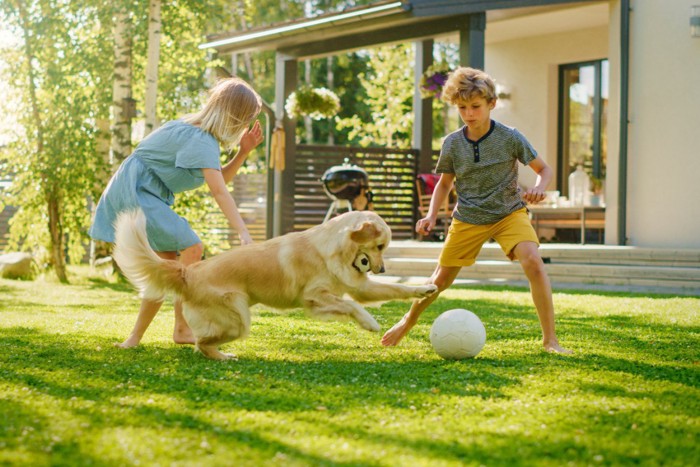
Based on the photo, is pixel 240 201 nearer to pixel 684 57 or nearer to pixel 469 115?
pixel 684 57

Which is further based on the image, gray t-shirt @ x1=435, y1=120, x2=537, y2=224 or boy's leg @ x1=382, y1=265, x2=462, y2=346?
boy's leg @ x1=382, y1=265, x2=462, y2=346

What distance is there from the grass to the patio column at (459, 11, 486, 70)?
643 centimetres

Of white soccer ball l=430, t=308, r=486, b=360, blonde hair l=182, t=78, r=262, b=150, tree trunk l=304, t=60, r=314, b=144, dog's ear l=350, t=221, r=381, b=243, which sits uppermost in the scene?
tree trunk l=304, t=60, r=314, b=144

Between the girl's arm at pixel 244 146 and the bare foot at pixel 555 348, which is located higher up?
the girl's arm at pixel 244 146

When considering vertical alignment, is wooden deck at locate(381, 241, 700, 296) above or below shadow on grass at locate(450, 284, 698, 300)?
above

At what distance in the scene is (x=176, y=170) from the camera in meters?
4.96

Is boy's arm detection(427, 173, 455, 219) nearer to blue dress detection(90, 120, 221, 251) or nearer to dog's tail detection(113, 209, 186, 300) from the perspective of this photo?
blue dress detection(90, 120, 221, 251)

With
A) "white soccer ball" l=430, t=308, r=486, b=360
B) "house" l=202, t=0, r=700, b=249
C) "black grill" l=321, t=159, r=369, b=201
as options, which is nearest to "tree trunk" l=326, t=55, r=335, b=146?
"house" l=202, t=0, r=700, b=249

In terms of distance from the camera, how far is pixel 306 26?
1330cm

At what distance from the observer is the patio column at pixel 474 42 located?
11.8 m

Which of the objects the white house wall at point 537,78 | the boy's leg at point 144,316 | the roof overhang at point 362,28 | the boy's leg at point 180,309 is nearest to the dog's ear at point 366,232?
the boy's leg at point 180,309

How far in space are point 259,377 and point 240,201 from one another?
54.3 feet

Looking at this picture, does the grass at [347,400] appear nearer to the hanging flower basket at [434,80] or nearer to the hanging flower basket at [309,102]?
the hanging flower basket at [434,80]

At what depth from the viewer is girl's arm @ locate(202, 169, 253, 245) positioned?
458 cm
